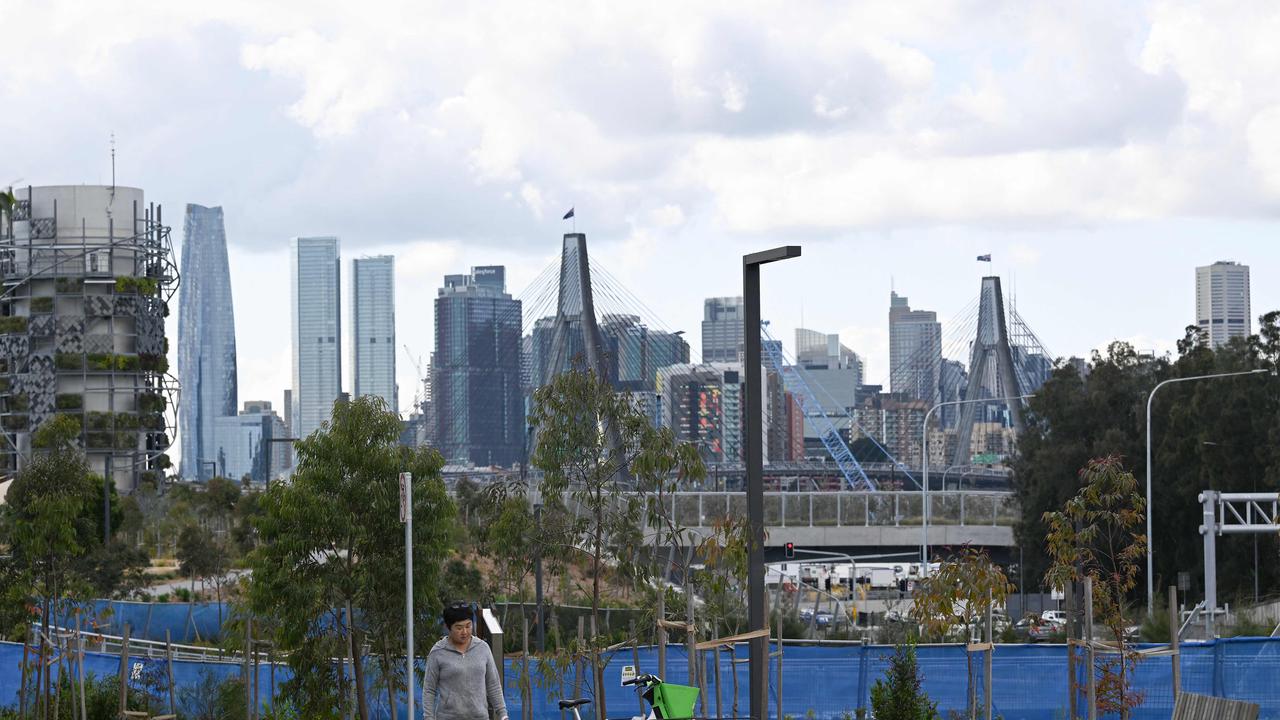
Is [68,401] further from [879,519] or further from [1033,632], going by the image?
[1033,632]

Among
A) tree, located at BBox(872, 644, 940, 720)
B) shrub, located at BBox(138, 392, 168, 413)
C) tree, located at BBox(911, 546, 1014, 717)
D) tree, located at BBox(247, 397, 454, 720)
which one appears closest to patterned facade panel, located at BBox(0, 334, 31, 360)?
shrub, located at BBox(138, 392, 168, 413)

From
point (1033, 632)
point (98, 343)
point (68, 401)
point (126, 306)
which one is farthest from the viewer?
point (126, 306)

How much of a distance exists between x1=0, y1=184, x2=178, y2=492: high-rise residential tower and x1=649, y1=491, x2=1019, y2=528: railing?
119ft

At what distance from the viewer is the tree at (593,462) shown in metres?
17.9

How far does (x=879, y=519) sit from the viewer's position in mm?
81375

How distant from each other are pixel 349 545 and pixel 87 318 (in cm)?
8517

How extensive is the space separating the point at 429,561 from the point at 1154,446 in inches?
1826

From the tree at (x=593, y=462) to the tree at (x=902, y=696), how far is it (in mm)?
3797

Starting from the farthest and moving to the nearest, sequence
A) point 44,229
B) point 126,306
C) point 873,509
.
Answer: point 44,229
point 126,306
point 873,509

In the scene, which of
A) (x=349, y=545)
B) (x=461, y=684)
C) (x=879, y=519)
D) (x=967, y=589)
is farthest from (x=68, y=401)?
(x=461, y=684)

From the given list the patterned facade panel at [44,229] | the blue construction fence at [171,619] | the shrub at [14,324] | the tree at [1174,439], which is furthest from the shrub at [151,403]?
the blue construction fence at [171,619]

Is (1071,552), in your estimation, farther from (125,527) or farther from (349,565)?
(125,527)

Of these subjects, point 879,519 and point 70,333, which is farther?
point 70,333

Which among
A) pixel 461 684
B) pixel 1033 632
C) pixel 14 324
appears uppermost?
pixel 14 324
